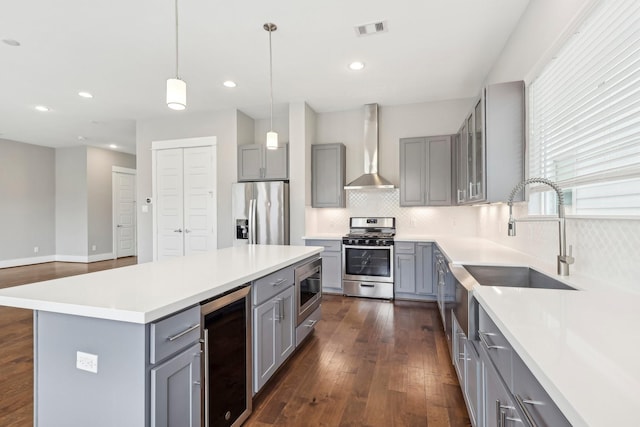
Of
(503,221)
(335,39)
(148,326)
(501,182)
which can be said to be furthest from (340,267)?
(148,326)

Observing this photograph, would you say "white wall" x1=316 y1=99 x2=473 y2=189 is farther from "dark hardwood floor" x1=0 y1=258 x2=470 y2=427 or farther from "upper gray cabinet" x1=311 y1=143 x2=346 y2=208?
"dark hardwood floor" x1=0 y1=258 x2=470 y2=427

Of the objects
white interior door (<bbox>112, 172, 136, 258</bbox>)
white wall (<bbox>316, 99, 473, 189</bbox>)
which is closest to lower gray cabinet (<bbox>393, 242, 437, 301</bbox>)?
white wall (<bbox>316, 99, 473, 189</bbox>)

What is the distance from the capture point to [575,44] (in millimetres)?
1873

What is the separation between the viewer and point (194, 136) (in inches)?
207

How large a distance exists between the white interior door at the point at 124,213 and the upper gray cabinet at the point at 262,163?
17.2 ft

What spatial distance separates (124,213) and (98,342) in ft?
27.9

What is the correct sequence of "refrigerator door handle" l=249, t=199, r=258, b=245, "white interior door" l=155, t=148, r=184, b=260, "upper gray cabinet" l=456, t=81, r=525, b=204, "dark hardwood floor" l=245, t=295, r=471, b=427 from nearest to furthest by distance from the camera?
"dark hardwood floor" l=245, t=295, r=471, b=427, "upper gray cabinet" l=456, t=81, r=525, b=204, "refrigerator door handle" l=249, t=199, r=258, b=245, "white interior door" l=155, t=148, r=184, b=260

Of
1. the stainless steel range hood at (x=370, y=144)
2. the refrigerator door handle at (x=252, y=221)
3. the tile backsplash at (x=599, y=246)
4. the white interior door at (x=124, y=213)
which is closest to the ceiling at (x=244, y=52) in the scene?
the stainless steel range hood at (x=370, y=144)

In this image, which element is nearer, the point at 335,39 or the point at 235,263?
the point at 235,263

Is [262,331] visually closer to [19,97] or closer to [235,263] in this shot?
[235,263]

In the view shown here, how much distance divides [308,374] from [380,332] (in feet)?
3.61

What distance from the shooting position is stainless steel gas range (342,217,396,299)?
4.41 m

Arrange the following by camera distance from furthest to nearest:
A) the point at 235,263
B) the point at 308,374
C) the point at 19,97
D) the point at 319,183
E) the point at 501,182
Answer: the point at 319,183 < the point at 19,97 < the point at 501,182 < the point at 308,374 < the point at 235,263

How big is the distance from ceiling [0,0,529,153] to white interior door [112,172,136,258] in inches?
132
